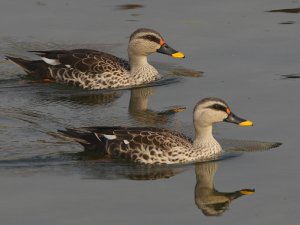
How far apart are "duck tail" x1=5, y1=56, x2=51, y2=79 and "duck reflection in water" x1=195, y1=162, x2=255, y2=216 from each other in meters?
6.28

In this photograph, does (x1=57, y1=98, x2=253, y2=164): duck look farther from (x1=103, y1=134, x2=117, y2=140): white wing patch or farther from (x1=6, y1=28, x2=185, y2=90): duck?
(x1=6, y1=28, x2=185, y2=90): duck

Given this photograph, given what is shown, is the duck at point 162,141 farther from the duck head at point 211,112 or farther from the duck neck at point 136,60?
the duck neck at point 136,60

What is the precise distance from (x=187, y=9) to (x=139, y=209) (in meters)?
11.0

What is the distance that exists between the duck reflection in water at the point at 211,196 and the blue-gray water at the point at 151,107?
0.39 ft

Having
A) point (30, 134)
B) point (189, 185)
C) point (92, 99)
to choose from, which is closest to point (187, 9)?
point (92, 99)

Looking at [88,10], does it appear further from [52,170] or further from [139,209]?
[139,209]

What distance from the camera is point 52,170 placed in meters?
17.1

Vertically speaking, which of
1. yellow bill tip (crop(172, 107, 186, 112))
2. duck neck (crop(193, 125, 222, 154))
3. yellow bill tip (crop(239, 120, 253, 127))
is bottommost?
yellow bill tip (crop(172, 107, 186, 112))

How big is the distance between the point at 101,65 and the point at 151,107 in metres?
2.16

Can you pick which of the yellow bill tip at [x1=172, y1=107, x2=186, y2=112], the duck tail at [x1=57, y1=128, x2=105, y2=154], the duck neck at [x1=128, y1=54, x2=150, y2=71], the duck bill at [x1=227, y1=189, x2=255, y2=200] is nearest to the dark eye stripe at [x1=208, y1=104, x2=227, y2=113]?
the duck tail at [x1=57, y1=128, x2=105, y2=154]

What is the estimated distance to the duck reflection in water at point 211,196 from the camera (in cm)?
1574

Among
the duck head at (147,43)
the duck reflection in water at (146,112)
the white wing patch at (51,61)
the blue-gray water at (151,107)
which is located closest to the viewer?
the blue-gray water at (151,107)

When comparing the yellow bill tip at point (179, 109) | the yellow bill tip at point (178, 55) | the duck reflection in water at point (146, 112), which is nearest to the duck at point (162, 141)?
the duck reflection in water at point (146, 112)

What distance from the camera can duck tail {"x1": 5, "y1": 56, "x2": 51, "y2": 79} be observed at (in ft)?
74.3
